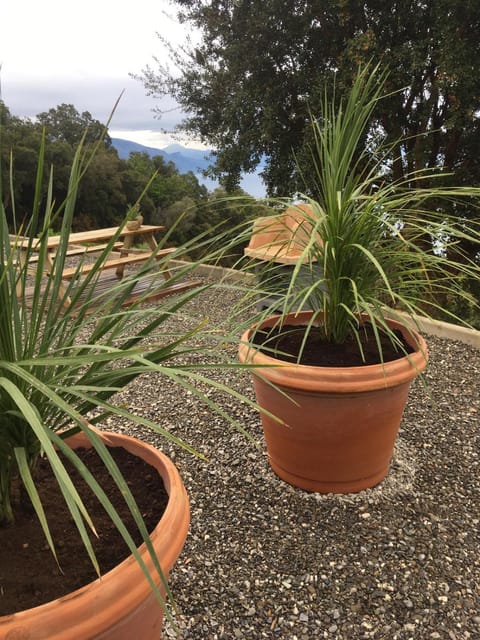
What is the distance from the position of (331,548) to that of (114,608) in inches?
32.6

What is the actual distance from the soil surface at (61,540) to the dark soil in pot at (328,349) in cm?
63

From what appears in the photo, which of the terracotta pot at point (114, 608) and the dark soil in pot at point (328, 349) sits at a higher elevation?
the dark soil in pot at point (328, 349)

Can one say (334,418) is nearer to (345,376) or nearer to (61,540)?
(345,376)

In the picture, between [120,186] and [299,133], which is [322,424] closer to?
[299,133]

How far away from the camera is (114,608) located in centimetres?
72

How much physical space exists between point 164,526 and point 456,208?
4.39 meters

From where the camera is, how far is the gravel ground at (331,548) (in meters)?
1.19

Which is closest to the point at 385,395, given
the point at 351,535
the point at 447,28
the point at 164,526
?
the point at 351,535

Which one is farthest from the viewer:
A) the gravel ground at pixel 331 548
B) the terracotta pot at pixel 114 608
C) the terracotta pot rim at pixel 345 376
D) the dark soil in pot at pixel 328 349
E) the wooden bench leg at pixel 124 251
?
the wooden bench leg at pixel 124 251

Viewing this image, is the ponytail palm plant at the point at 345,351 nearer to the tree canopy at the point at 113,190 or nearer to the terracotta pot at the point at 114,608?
the terracotta pot at the point at 114,608

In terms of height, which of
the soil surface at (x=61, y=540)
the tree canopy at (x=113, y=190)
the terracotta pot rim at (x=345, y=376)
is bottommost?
the soil surface at (x=61, y=540)

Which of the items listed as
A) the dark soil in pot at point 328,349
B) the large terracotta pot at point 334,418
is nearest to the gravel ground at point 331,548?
the large terracotta pot at point 334,418

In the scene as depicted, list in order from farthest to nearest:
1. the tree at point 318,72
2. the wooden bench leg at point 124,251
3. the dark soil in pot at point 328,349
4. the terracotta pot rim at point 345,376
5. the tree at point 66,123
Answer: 1. the tree at point 66,123
2. the wooden bench leg at point 124,251
3. the tree at point 318,72
4. the dark soil in pot at point 328,349
5. the terracotta pot rim at point 345,376

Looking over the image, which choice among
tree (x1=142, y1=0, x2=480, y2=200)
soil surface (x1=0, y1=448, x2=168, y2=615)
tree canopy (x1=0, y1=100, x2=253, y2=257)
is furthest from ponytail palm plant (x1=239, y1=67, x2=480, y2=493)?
tree canopy (x1=0, y1=100, x2=253, y2=257)
